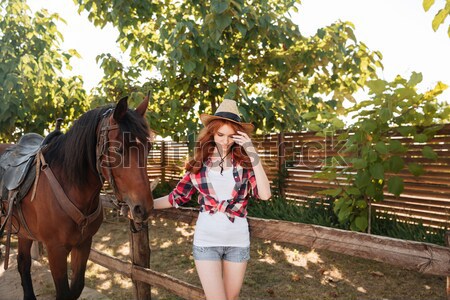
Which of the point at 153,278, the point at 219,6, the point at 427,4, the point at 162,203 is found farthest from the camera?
the point at 219,6

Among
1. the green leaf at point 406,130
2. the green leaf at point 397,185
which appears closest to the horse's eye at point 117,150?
the green leaf at point 406,130

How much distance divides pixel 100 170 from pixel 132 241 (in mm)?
1433

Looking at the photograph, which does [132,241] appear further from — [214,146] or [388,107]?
[388,107]

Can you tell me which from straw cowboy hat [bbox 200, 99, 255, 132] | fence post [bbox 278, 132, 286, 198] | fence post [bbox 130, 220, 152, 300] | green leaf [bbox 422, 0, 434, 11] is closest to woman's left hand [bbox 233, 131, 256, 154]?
straw cowboy hat [bbox 200, 99, 255, 132]

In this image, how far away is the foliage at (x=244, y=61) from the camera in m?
5.43

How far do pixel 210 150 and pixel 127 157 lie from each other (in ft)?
1.74

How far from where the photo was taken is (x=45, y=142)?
329 cm

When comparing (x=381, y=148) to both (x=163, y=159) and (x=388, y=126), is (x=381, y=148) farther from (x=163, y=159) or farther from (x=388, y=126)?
(x=163, y=159)

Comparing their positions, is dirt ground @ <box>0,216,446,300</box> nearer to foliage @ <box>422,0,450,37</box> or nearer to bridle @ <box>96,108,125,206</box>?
bridle @ <box>96,108,125,206</box>

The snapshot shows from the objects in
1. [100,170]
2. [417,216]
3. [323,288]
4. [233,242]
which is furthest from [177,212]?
[417,216]

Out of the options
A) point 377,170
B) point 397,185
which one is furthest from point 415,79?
point 397,185

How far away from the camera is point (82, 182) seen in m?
2.86

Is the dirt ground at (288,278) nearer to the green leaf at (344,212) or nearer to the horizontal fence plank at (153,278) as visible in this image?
the horizontal fence plank at (153,278)

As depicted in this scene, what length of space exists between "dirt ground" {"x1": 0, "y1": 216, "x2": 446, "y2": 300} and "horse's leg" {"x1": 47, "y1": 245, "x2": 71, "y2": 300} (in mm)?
1295
